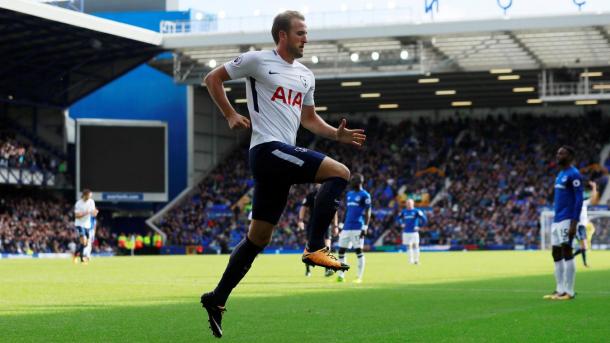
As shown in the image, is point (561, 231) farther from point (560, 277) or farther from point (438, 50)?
point (438, 50)

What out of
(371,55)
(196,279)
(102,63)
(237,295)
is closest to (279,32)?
(237,295)

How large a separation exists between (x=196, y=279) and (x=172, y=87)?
152 feet

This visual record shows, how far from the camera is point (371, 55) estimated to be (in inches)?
2131

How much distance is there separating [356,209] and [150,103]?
45831 mm

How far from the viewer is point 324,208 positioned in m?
8.57

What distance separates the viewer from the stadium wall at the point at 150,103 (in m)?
67.6

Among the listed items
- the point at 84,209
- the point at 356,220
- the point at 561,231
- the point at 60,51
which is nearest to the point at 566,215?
the point at 561,231

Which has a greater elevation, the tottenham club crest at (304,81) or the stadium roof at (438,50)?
the stadium roof at (438,50)

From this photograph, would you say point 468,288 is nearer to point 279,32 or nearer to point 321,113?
point 279,32

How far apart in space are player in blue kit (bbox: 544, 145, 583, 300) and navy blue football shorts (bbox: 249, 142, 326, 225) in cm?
747

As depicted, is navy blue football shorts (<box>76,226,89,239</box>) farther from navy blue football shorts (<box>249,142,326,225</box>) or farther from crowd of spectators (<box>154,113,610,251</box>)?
navy blue football shorts (<box>249,142,326,225</box>)

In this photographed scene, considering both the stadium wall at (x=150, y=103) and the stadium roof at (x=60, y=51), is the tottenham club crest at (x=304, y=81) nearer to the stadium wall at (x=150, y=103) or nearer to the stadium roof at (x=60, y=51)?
the stadium roof at (x=60, y=51)

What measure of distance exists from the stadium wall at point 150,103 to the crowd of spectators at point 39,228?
8.27m

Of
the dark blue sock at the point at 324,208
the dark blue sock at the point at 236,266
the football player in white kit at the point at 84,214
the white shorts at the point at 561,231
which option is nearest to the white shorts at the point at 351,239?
the white shorts at the point at 561,231
